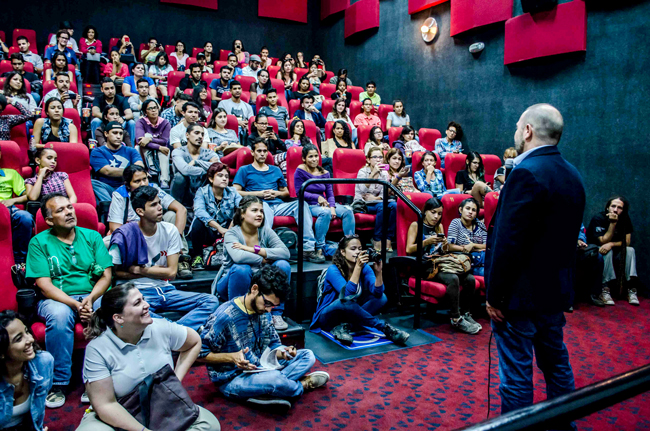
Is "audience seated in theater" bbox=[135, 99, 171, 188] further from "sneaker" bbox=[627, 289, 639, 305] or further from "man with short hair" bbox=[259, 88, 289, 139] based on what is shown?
"sneaker" bbox=[627, 289, 639, 305]

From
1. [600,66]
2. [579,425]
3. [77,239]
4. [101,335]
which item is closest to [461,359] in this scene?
[579,425]

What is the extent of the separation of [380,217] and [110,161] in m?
2.22

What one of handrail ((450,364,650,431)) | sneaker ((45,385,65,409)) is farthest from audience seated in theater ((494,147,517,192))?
handrail ((450,364,650,431))

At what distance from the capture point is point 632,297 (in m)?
3.92

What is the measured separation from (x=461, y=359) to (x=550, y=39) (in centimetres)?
391

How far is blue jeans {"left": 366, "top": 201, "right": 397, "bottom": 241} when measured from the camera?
13.1ft

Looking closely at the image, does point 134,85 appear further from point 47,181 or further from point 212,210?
point 212,210

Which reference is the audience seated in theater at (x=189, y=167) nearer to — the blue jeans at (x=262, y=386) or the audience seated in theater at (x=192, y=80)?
the blue jeans at (x=262, y=386)

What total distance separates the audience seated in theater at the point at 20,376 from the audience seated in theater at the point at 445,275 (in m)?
2.27

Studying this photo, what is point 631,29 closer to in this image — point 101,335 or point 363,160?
point 363,160

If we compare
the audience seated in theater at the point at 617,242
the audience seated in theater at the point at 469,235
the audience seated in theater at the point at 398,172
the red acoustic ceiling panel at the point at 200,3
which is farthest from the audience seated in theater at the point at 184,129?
the red acoustic ceiling panel at the point at 200,3

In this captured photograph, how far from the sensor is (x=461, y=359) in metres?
2.70

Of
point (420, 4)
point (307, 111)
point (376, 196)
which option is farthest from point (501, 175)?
point (420, 4)

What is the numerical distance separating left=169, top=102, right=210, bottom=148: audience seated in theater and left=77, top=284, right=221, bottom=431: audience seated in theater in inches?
105
